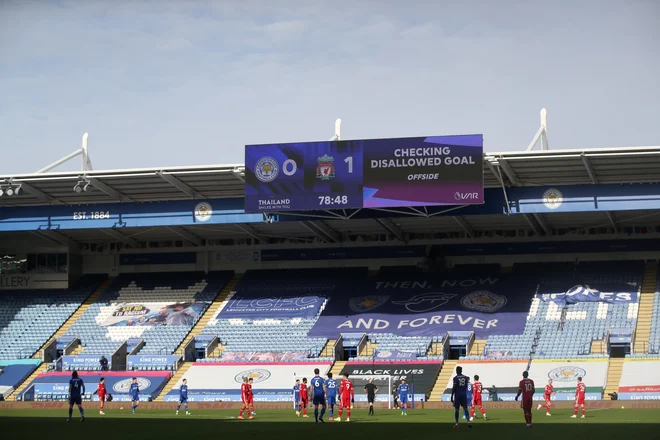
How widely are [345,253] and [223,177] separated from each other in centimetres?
1103

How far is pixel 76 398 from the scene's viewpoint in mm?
30141

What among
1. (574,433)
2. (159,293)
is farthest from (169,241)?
(574,433)

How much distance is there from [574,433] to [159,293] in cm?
3731

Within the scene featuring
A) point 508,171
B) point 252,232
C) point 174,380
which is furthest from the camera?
point 252,232

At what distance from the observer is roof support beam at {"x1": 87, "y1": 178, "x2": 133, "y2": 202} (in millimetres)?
48891

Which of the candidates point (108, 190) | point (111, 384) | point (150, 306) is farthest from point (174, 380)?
point (108, 190)

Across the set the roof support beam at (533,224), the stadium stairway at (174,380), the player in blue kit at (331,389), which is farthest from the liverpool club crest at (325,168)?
the player in blue kit at (331,389)

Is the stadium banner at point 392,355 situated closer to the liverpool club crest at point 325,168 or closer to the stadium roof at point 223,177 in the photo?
the liverpool club crest at point 325,168

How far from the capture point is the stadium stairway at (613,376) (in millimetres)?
40188

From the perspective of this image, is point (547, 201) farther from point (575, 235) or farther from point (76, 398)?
point (76, 398)

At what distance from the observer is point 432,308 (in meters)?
50.2

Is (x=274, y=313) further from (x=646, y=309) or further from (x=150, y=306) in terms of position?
(x=646, y=309)

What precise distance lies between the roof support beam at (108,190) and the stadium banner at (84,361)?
843 cm

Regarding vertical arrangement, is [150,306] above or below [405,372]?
above
